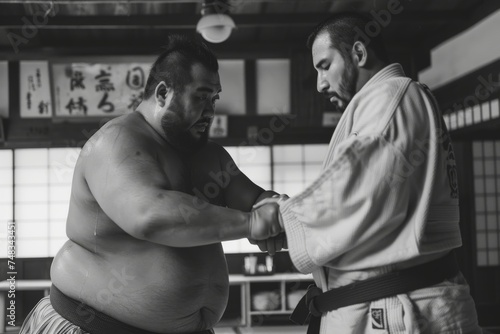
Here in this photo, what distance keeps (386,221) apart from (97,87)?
6811mm

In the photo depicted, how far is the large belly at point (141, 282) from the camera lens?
6.45ft

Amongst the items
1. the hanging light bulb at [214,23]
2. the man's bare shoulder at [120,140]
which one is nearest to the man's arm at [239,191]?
the man's bare shoulder at [120,140]

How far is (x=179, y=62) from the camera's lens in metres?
2.07

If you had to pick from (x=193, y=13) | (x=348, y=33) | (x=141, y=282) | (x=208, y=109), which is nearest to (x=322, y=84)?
(x=348, y=33)

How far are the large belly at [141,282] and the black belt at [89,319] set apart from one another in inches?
0.7

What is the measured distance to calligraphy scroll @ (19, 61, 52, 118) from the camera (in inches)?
327

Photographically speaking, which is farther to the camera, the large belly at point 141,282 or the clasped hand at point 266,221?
the large belly at point 141,282

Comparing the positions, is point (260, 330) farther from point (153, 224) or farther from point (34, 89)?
point (153, 224)

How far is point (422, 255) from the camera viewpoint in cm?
171

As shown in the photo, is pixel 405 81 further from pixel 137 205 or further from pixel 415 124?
pixel 137 205

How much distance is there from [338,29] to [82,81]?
651 cm

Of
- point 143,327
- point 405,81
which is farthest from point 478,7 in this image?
point 143,327

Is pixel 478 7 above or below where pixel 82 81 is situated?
above

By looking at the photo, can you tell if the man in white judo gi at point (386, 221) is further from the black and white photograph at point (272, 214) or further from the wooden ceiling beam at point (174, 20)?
the wooden ceiling beam at point (174, 20)
